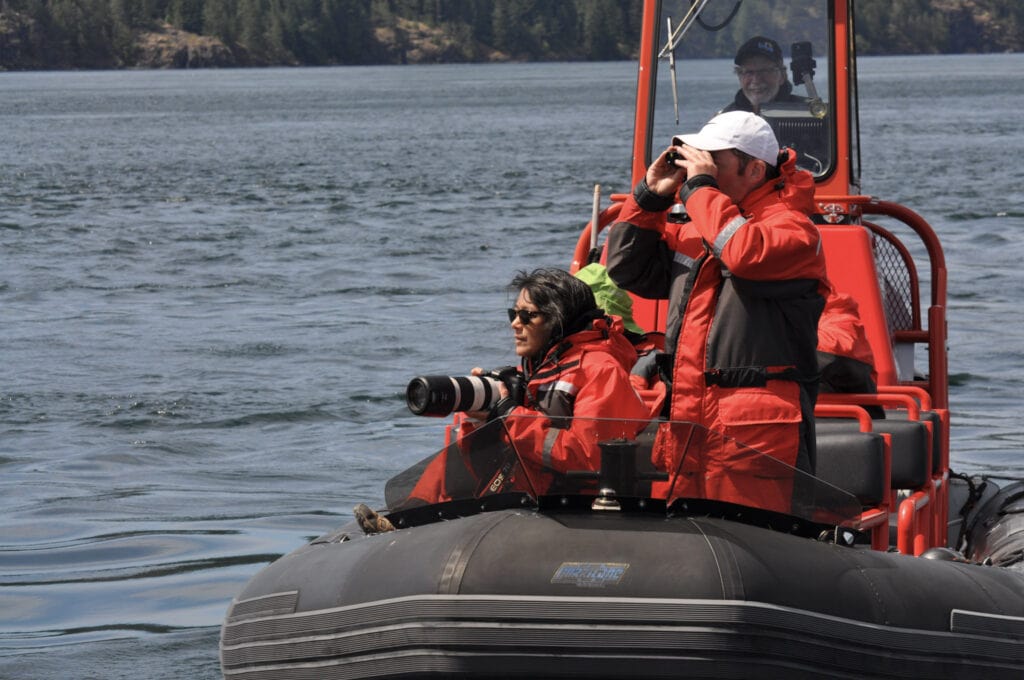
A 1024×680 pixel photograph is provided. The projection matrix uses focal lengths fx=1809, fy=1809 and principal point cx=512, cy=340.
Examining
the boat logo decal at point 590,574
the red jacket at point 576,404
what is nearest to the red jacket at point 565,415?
the red jacket at point 576,404

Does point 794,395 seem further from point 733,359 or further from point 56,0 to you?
point 56,0

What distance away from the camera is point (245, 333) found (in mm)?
13609

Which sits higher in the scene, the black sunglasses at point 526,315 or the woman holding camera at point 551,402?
the black sunglasses at point 526,315

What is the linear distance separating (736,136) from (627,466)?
887 mm

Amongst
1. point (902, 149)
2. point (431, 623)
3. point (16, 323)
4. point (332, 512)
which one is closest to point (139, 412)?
point (332, 512)

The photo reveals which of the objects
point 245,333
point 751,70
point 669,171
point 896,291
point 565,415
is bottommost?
point 245,333

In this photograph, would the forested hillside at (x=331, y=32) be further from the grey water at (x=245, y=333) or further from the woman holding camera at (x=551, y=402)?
the woman holding camera at (x=551, y=402)

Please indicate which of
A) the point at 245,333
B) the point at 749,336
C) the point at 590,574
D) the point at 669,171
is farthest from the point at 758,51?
the point at 245,333

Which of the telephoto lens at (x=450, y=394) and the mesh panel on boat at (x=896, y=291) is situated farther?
the mesh panel on boat at (x=896, y=291)

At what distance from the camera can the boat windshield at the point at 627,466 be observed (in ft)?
13.2

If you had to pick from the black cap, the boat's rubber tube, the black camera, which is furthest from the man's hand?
the black cap

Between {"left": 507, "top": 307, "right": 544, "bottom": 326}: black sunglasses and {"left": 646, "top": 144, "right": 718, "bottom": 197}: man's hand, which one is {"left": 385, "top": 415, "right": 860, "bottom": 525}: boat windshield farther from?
{"left": 646, "top": 144, "right": 718, "bottom": 197}: man's hand

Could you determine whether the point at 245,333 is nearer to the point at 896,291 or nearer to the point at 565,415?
the point at 896,291

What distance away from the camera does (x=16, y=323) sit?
14.2 meters
